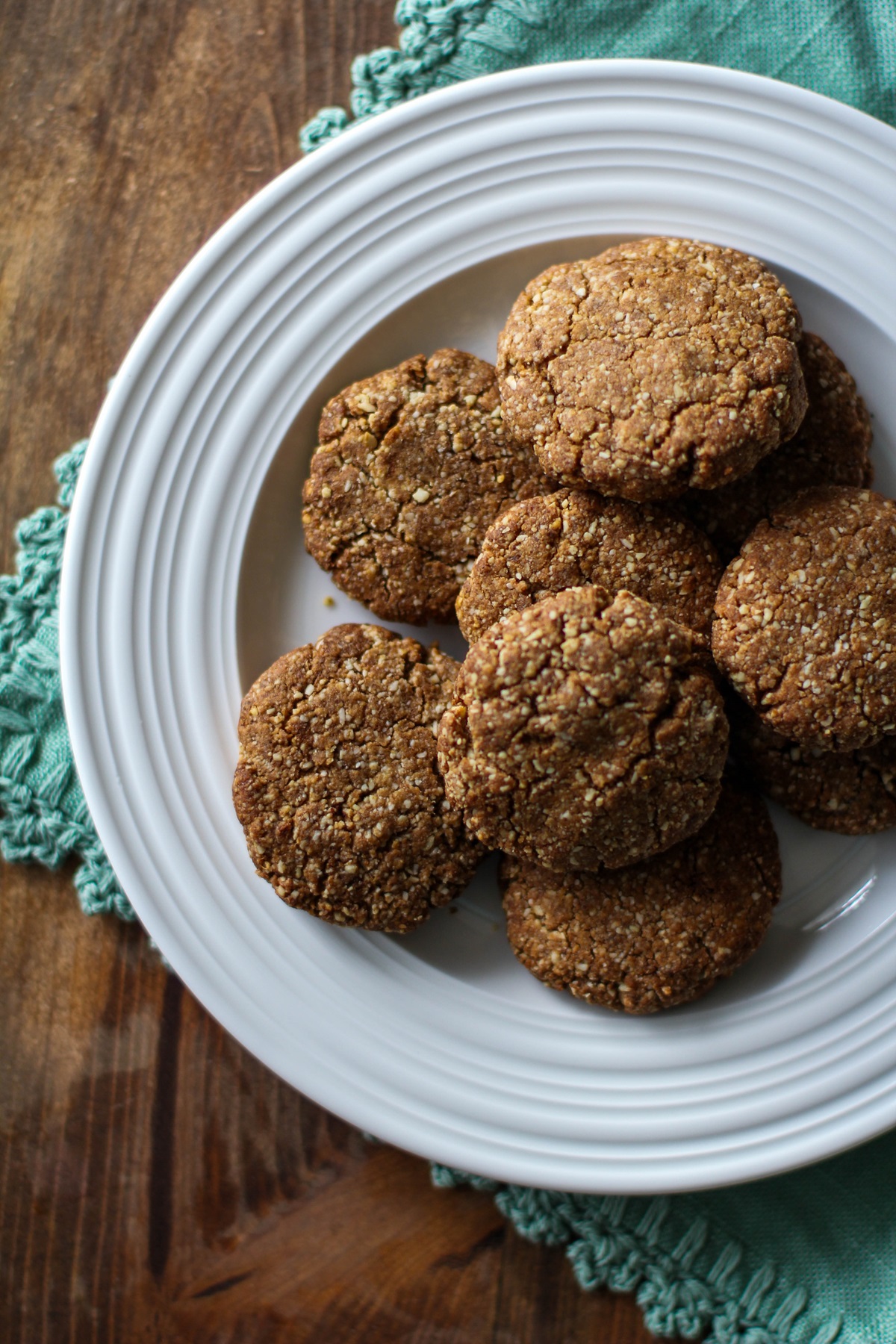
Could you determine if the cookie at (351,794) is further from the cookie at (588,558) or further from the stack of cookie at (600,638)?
the cookie at (588,558)

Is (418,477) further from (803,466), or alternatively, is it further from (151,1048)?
(151,1048)

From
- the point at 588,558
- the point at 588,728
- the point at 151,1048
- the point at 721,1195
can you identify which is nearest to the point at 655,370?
the point at 588,558

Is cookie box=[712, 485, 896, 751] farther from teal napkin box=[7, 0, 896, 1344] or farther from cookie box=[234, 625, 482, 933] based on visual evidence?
teal napkin box=[7, 0, 896, 1344]

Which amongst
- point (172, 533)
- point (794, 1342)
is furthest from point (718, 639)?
point (794, 1342)

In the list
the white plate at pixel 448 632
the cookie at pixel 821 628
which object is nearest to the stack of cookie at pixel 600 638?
the cookie at pixel 821 628

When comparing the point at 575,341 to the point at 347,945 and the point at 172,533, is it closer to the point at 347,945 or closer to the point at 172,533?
the point at 172,533

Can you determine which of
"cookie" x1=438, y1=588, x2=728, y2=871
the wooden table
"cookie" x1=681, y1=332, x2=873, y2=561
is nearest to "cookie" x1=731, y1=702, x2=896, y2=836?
"cookie" x1=438, y1=588, x2=728, y2=871

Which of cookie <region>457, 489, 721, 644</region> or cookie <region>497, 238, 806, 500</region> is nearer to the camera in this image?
cookie <region>497, 238, 806, 500</region>
